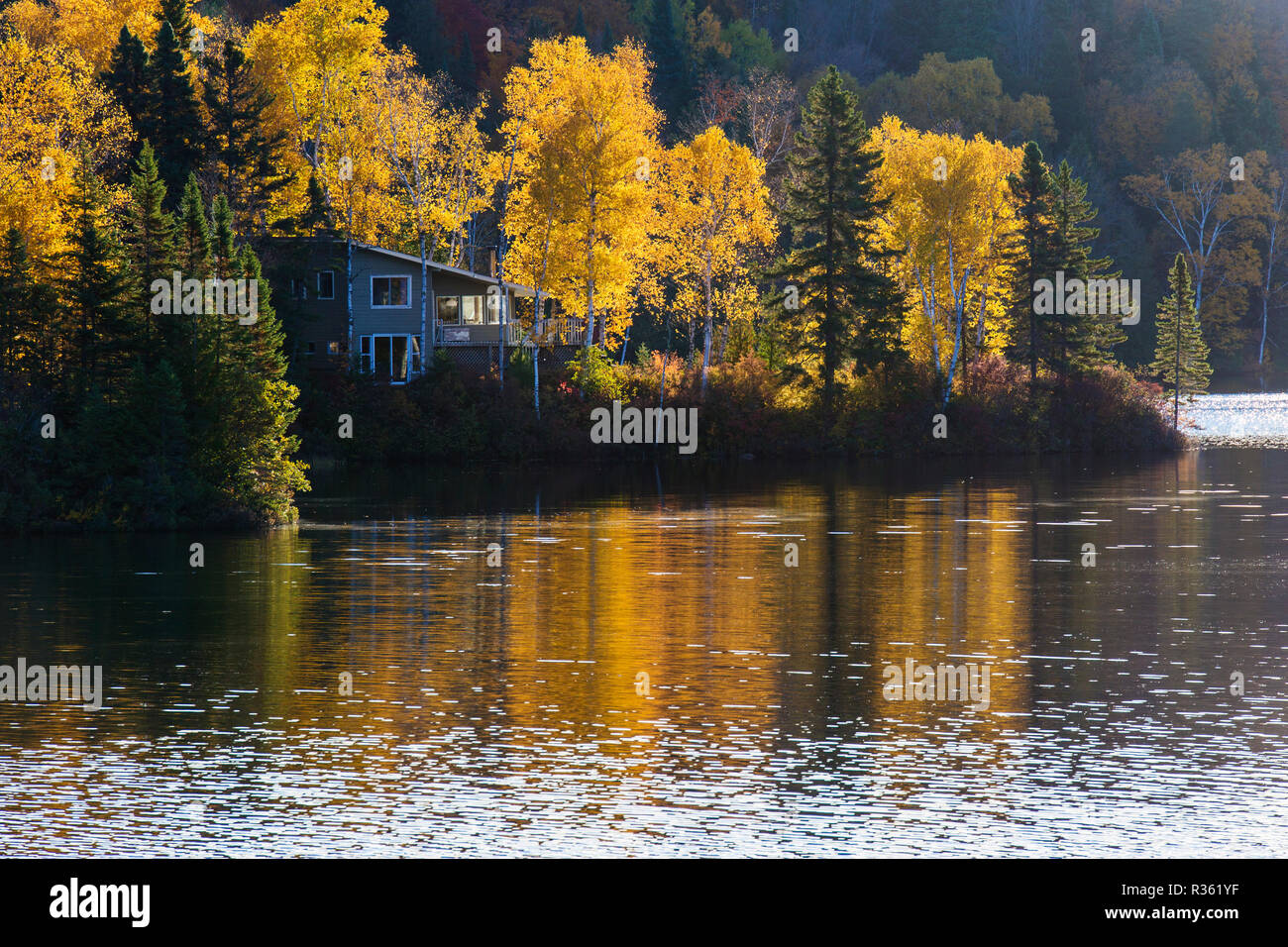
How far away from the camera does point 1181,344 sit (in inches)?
4080

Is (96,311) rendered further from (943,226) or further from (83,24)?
(943,226)

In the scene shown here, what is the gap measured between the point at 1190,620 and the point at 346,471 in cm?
4229

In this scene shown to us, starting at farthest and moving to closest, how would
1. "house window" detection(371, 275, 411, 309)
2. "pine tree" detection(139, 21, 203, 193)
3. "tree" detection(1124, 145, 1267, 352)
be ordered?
"tree" detection(1124, 145, 1267, 352)
"house window" detection(371, 275, 411, 309)
"pine tree" detection(139, 21, 203, 193)

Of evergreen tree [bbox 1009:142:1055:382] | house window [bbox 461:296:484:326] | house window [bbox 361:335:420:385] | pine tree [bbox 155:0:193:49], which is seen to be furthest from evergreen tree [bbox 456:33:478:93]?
evergreen tree [bbox 1009:142:1055:382]

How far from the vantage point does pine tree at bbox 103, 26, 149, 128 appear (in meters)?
62.2

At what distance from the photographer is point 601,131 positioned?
7338 centimetres

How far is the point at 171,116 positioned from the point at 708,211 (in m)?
25.5

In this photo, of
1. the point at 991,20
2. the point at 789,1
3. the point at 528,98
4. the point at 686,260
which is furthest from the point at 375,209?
the point at 991,20

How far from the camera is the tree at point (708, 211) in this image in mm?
76375

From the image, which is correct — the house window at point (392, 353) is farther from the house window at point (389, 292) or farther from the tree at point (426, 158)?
the house window at point (389, 292)

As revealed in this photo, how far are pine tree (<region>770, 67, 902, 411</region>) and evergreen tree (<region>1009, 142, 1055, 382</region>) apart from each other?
975 cm

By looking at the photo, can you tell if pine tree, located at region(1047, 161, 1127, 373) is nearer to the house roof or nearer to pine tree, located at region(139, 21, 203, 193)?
the house roof
